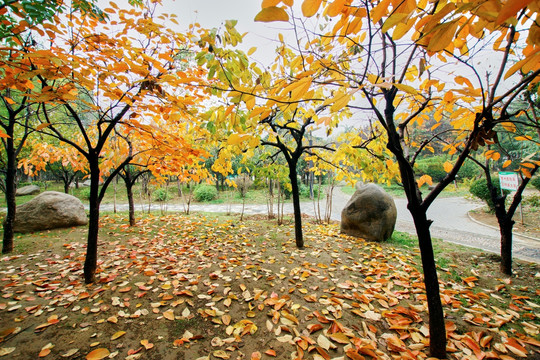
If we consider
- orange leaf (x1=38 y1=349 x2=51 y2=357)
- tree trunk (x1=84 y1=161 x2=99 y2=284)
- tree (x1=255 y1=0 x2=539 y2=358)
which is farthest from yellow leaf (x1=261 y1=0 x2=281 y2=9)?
tree trunk (x1=84 y1=161 x2=99 y2=284)

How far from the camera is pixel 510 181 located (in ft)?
16.0

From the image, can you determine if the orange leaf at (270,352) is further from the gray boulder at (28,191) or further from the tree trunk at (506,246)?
the gray boulder at (28,191)

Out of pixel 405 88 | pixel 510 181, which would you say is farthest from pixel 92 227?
pixel 510 181

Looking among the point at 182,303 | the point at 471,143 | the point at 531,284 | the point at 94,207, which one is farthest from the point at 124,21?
the point at 531,284

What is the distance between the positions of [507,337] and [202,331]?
294 cm

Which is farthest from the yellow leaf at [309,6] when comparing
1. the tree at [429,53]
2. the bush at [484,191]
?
the bush at [484,191]

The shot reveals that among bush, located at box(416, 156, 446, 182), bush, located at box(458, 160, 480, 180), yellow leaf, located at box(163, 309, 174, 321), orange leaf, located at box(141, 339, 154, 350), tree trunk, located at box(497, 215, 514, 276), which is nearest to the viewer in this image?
orange leaf, located at box(141, 339, 154, 350)

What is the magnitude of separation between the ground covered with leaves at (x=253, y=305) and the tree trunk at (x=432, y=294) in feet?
0.42

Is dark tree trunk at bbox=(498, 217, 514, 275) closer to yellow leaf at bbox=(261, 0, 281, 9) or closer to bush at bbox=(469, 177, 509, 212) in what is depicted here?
yellow leaf at bbox=(261, 0, 281, 9)

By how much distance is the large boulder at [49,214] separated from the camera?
17.0 feet

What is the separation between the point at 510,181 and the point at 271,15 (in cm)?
714

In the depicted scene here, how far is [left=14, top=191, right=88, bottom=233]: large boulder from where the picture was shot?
5.18m

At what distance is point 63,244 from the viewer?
414cm

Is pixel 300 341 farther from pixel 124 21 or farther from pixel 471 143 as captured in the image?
pixel 124 21
